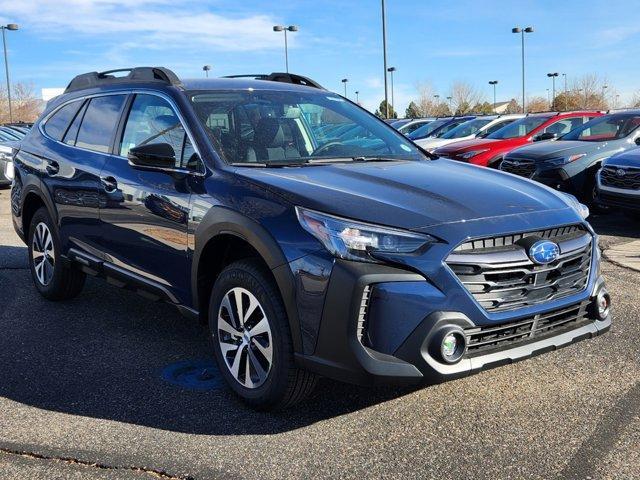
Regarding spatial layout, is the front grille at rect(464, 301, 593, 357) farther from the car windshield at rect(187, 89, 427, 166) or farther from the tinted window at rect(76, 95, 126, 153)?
the tinted window at rect(76, 95, 126, 153)

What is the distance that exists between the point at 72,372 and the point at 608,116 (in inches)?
381

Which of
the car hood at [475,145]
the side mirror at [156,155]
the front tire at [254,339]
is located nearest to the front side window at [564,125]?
the car hood at [475,145]

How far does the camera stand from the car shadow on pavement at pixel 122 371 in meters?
3.49

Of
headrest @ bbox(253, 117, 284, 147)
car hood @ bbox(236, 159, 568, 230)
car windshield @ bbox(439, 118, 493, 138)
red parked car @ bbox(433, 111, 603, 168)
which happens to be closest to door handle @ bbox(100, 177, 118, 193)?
headrest @ bbox(253, 117, 284, 147)

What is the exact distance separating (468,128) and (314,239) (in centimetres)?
1408

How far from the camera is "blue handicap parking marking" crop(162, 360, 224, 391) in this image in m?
3.92

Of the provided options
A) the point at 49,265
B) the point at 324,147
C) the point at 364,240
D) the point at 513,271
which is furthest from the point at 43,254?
the point at 513,271

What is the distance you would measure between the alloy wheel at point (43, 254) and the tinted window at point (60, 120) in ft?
2.48

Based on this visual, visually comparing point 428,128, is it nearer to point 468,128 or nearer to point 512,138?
point 468,128

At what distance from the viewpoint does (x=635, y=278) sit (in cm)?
614

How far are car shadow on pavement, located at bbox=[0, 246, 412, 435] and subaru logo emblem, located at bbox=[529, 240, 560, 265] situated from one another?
1085 millimetres

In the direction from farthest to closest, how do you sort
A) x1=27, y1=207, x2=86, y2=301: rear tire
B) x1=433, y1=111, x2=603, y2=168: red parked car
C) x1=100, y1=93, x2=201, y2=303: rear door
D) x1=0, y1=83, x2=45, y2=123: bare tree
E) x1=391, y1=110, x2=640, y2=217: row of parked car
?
x1=0, y1=83, x2=45, y2=123: bare tree < x1=433, y1=111, x2=603, y2=168: red parked car < x1=391, y1=110, x2=640, y2=217: row of parked car < x1=27, y1=207, x2=86, y2=301: rear tire < x1=100, y1=93, x2=201, y2=303: rear door

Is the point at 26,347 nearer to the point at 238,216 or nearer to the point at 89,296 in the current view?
the point at 89,296

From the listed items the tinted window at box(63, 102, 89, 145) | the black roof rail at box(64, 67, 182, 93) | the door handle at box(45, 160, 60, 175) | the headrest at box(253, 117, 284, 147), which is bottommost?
the door handle at box(45, 160, 60, 175)
